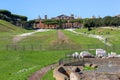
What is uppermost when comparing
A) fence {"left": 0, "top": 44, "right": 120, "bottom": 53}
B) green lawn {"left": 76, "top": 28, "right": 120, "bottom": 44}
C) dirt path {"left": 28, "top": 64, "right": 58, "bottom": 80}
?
dirt path {"left": 28, "top": 64, "right": 58, "bottom": 80}

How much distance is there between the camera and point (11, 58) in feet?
170

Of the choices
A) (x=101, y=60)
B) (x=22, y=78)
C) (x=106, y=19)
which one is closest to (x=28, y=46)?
(x=101, y=60)

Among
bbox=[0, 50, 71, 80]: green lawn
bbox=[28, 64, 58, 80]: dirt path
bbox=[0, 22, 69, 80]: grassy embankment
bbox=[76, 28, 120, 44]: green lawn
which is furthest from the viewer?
bbox=[76, 28, 120, 44]: green lawn

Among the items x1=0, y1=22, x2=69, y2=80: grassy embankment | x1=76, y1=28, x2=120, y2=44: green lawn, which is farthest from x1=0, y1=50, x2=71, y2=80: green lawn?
x1=76, y1=28, x2=120, y2=44: green lawn

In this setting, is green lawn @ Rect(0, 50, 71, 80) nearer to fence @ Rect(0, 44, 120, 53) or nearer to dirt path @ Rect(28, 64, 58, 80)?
dirt path @ Rect(28, 64, 58, 80)

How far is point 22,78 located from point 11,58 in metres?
19.7

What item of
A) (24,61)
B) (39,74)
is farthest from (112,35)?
(39,74)

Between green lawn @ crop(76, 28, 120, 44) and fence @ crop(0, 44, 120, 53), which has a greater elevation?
fence @ crop(0, 44, 120, 53)

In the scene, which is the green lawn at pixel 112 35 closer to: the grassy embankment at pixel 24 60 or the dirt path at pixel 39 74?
the grassy embankment at pixel 24 60

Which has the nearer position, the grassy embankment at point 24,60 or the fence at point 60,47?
the grassy embankment at point 24,60

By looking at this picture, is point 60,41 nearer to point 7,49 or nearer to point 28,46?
point 28,46

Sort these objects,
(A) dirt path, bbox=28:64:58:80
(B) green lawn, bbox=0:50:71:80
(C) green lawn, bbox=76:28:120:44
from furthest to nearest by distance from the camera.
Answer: (C) green lawn, bbox=76:28:120:44
(B) green lawn, bbox=0:50:71:80
(A) dirt path, bbox=28:64:58:80

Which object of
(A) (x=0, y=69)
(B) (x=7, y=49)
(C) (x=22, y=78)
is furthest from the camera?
(B) (x=7, y=49)

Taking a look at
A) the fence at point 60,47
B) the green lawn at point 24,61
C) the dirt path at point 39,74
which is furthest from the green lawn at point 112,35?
the dirt path at point 39,74
